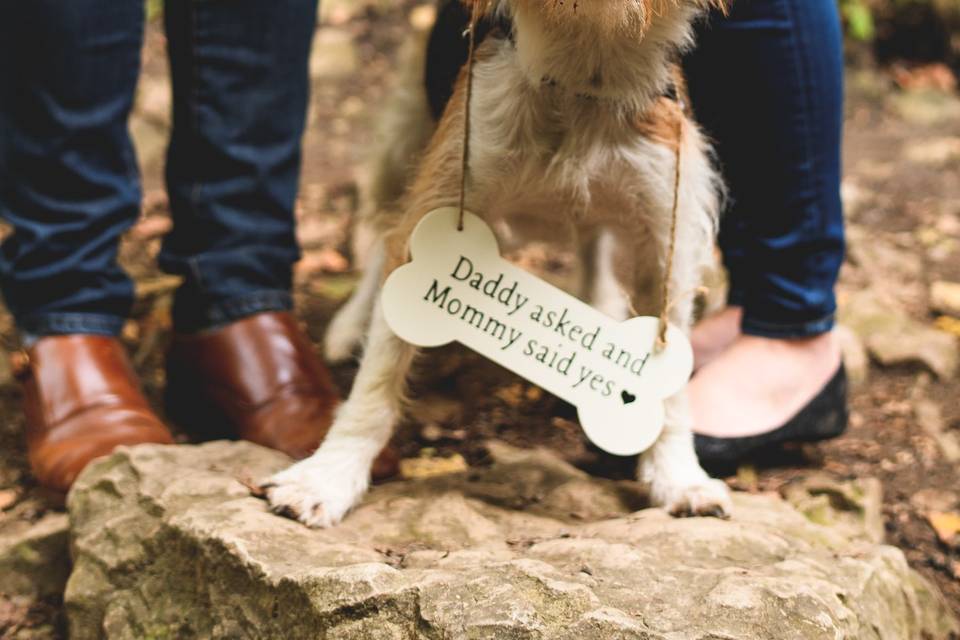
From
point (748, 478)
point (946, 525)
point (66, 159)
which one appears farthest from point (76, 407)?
point (946, 525)

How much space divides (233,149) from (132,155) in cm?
26

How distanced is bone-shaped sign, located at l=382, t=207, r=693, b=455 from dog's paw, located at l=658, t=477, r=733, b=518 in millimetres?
168

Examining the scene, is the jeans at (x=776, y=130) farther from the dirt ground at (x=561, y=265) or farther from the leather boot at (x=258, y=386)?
the leather boot at (x=258, y=386)

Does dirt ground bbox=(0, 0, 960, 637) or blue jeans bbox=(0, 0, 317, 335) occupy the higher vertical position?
blue jeans bbox=(0, 0, 317, 335)

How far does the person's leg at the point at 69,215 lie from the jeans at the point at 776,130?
77cm

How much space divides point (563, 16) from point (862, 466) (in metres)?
1.51

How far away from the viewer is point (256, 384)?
87.0 inches

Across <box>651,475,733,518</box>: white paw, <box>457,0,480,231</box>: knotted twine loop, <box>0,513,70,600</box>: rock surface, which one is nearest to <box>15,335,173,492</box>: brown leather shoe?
<box>0,513,70,600</box>: rock surface

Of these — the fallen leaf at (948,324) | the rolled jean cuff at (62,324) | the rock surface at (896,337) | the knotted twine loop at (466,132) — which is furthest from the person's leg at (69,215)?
the fallen leaf at (948,324)

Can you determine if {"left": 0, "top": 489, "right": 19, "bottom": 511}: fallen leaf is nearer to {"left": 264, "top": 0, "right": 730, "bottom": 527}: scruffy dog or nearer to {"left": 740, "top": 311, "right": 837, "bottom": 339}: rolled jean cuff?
{"left": 264, "top": 0, "right": 730, "bottom": 527}: scruffy dog

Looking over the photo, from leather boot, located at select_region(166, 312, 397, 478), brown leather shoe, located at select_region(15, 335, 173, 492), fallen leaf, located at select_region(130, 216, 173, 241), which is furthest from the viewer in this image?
fallen leaf, located at select_region(130, 216, 173, 241)

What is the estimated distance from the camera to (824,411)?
2.30 m

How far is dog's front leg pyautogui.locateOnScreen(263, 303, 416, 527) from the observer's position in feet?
5.94

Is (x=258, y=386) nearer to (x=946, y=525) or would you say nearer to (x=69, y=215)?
(x=69, y=215)
